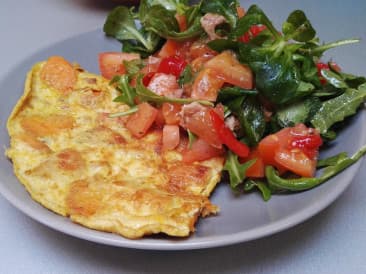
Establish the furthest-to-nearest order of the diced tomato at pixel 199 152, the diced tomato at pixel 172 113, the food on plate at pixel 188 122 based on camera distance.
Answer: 1. the diced tomato at pixel 172 113
2. the diced tomato at pixel 199 152
3. the food on plate at pixel 188 122

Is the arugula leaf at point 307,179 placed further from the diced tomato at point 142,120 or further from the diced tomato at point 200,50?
the diced tomato at point 200,50

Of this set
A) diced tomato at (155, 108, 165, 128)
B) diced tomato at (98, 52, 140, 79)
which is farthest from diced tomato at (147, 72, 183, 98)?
diced tomato at (98, 52, 140, 79)

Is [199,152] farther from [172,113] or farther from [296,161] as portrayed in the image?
[296,161]

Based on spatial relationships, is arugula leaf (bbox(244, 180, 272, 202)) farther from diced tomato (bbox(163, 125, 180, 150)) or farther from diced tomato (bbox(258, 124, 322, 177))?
diced tomato (bbox(163, 125, 180, 150))

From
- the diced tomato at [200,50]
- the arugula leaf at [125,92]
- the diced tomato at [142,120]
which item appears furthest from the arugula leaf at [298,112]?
the arugula leaf at [125,92]

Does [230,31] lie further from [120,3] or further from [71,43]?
[120,3]

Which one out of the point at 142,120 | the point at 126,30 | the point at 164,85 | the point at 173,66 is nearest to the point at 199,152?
the point at 142,120

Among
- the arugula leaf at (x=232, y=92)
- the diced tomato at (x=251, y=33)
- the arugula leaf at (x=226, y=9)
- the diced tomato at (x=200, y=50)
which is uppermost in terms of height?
the arugula leaf at (x=226, y=9)

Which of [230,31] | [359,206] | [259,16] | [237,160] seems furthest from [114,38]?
[359,206]
